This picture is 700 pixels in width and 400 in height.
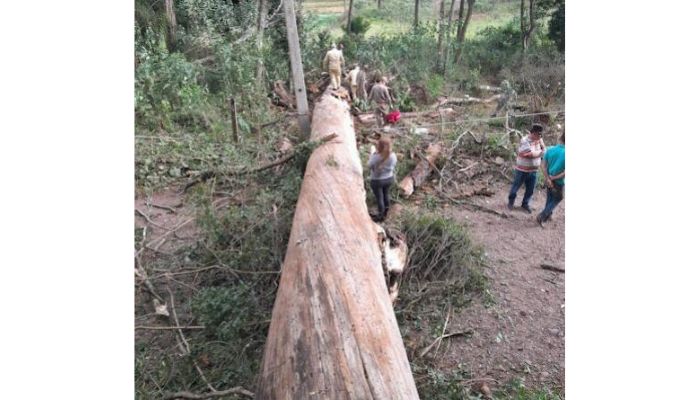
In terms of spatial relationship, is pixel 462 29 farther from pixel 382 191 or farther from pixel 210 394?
pixel 210 394

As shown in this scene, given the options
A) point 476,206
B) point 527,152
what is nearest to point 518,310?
point 476,206

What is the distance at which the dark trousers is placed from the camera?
461cm

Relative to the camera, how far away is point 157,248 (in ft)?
13.5

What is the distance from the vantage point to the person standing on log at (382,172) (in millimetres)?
4446

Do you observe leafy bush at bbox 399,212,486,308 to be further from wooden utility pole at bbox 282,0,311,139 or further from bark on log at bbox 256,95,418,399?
wooden utility pole at bbox 282,0,311,139

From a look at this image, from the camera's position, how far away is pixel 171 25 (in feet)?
14.9

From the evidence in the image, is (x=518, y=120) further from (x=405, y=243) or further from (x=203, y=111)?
(x=203, y=111)

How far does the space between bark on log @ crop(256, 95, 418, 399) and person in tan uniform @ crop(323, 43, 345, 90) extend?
4.97 m

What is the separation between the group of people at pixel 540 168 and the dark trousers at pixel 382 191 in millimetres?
1339

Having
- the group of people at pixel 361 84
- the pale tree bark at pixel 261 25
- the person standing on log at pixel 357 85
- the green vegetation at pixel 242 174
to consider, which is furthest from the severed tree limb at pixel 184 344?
the person standing on log at pixel 357 85

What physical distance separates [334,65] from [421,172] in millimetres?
3119
